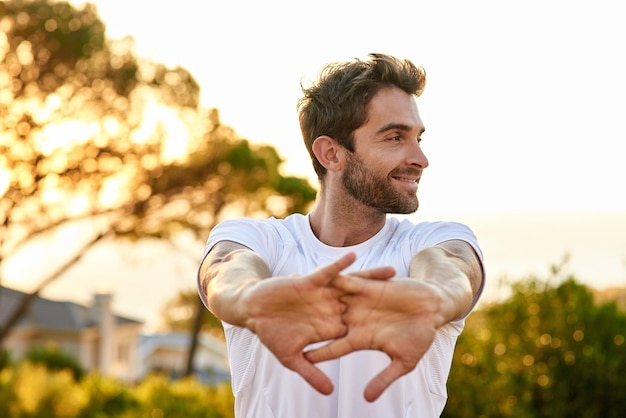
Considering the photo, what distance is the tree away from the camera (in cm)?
1591

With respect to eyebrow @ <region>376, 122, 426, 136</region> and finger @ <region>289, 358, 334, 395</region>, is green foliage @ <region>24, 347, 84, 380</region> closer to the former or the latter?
eyebrow @ <region>376, 122, 426, 136</region>

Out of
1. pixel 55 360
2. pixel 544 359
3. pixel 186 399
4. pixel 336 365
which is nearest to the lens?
pixel 336 365

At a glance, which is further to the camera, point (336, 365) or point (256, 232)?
point (256, 232)

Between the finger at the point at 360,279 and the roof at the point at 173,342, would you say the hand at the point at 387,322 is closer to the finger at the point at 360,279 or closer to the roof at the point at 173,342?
the finger at the point at 360,279

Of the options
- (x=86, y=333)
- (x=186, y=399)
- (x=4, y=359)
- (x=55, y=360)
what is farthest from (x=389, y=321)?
(x=86, y=333)

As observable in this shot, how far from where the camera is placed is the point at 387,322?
2.00 m

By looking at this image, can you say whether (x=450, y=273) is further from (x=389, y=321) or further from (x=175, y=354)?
(x=175, y=354)

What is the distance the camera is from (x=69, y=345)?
34.9 meters

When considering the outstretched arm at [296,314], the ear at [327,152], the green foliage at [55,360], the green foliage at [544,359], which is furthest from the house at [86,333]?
the outstretched arm at [296,314]

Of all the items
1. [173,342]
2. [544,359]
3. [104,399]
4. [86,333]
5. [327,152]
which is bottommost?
[104,399]

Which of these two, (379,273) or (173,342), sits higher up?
(173,342)

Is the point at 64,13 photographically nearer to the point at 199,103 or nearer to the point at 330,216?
the point at 199,103

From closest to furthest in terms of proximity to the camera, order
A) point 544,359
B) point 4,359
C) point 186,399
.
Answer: point 544,359
point 186,399
point 4,359

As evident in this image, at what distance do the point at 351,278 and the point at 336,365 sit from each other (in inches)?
27.5
